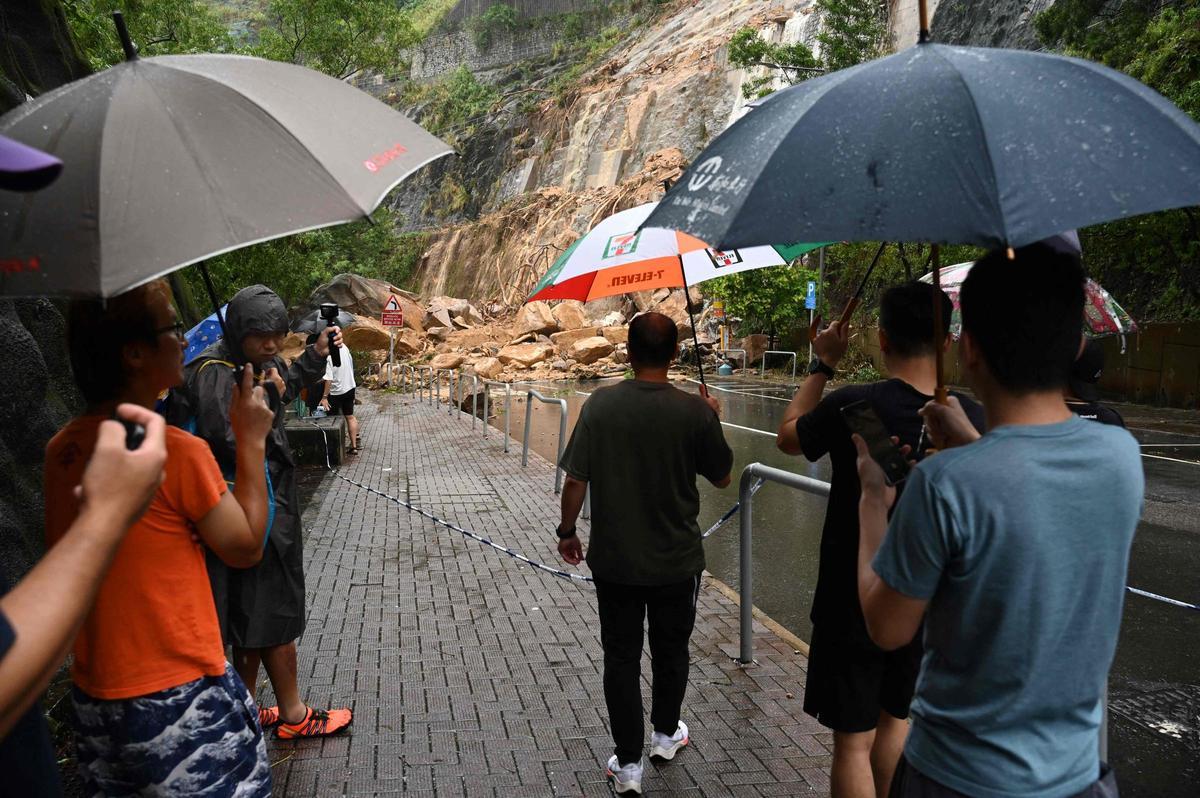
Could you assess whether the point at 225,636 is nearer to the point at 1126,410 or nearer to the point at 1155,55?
the point at 1126,410

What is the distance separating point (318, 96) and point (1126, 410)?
1976 centimetres

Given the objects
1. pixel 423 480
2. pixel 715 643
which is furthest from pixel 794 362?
pixel 715 643

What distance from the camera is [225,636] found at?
332cm

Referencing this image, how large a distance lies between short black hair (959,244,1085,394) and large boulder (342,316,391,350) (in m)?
34.9

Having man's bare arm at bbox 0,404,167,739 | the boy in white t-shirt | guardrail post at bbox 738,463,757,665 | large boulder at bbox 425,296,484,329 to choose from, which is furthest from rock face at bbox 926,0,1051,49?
man's bare arm at bbox 0,404,167,739

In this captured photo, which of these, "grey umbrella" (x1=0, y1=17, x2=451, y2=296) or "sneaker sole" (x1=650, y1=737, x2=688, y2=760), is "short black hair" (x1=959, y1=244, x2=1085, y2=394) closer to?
"grey umbrella" (x1=0, y1=17, x2=451, y2=296)

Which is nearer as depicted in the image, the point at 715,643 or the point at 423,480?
the point at 715,643

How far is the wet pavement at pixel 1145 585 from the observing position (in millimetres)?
3895

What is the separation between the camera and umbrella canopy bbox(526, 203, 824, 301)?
3594 mm

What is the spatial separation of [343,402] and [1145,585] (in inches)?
396

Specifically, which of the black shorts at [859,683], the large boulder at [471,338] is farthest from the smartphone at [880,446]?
the large boulder at [471,338]

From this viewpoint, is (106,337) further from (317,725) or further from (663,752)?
(663,752)

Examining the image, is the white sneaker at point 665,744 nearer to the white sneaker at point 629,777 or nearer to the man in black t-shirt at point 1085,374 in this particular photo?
the white sneaker at point 629,777

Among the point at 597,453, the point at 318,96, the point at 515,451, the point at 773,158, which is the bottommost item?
the point at 515,451
